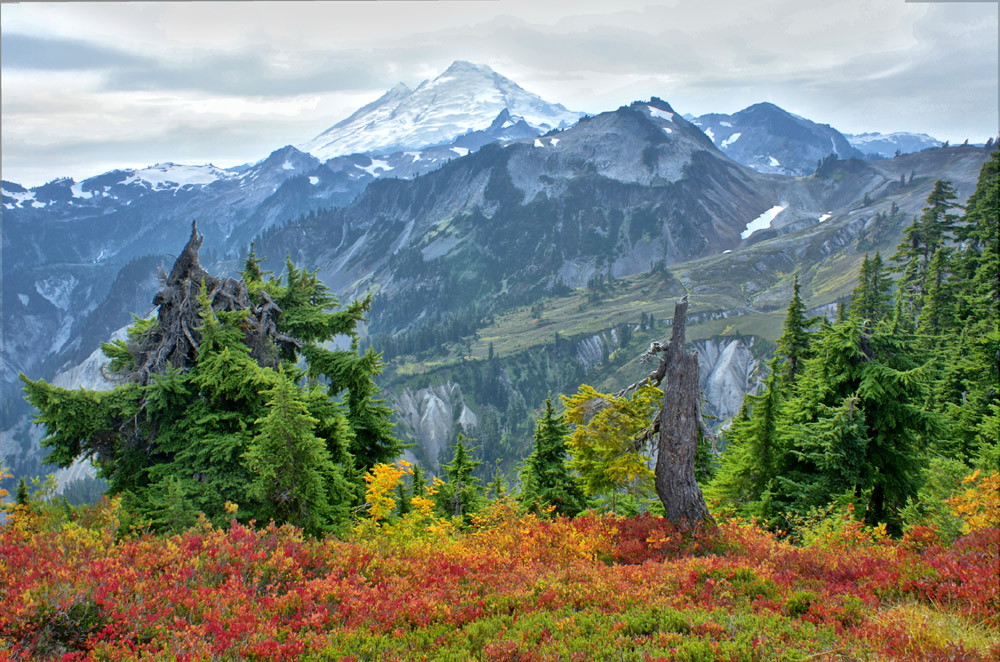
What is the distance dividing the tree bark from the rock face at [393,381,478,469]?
422ft

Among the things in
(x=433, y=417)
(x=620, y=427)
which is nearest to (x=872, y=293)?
(x=620, y=427)

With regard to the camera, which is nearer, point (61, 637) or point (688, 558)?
point (61, 637)

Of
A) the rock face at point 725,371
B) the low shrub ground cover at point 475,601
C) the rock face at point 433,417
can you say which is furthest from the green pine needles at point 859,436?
the rock face at point 433,417

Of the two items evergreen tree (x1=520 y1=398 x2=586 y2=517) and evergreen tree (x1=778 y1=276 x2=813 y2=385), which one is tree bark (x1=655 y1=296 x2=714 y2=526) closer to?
evergreen tree (x1=520 y1=398 x2=586 y2=517)

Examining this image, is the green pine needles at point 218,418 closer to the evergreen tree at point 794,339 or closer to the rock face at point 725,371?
the evergreen tree at point 794,339

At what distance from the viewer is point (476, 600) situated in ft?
30.2

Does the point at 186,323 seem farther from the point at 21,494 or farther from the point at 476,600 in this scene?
the point at 476,600

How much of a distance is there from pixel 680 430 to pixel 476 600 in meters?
6.74

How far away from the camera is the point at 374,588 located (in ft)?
31.0

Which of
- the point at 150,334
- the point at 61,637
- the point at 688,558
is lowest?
the point at 688,558

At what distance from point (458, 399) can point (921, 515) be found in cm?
14350

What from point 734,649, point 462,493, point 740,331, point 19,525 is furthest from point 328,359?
point 740,331

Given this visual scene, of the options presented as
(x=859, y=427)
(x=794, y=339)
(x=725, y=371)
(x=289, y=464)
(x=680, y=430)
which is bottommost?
(x=725, y=371)

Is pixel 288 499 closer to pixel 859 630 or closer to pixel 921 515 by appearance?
pixel 859 630
